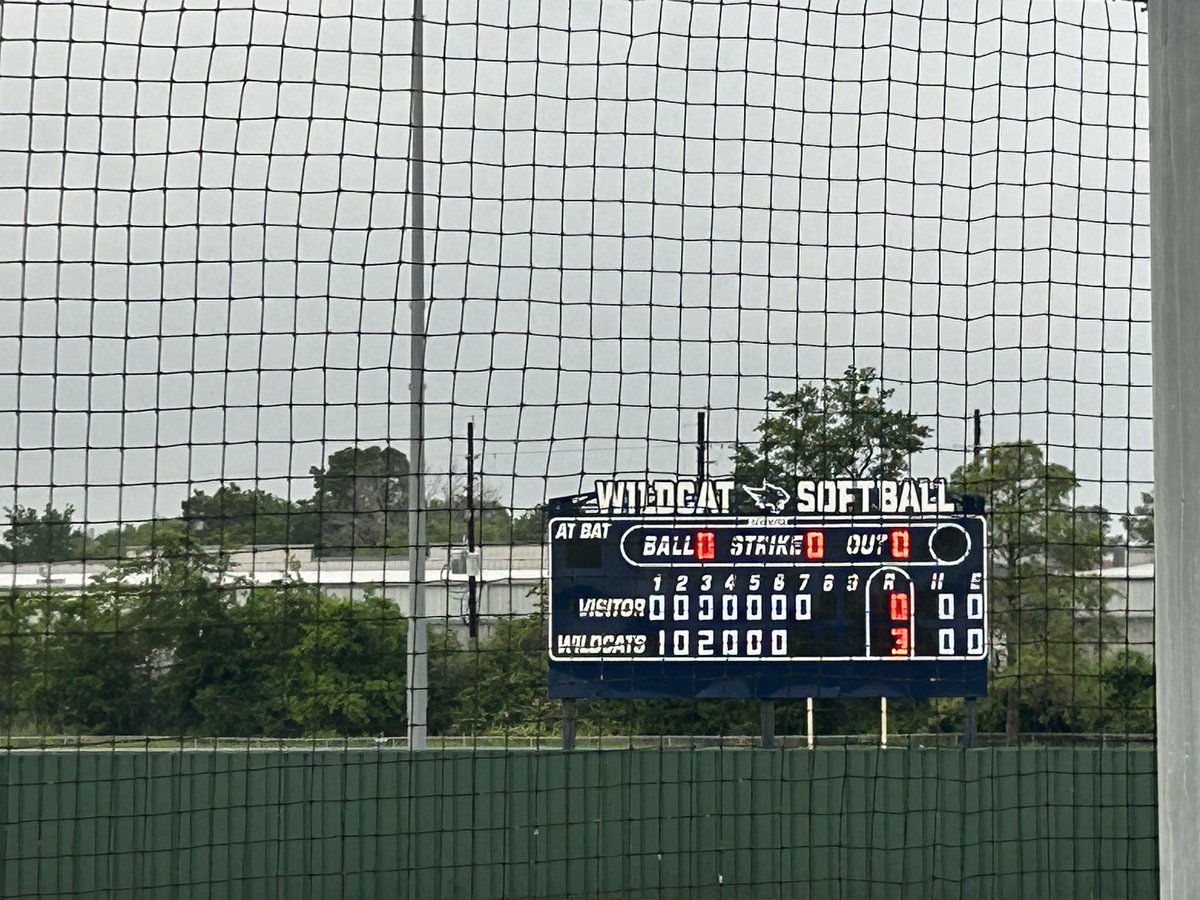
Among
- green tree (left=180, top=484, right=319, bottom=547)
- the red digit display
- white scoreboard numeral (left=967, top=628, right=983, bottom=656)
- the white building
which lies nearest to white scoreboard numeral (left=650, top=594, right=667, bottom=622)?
the red digit display

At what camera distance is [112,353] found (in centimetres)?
920

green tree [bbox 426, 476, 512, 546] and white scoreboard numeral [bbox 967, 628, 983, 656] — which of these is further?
green tree [bbox 426, 476, 512, 546]

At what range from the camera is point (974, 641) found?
28.7ft

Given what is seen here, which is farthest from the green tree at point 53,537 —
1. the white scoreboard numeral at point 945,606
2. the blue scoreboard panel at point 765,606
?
the white scoreboard numeral at point 945,606

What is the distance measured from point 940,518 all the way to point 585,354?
2.24 meters

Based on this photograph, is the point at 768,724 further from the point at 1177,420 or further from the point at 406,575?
the point at 1177,420

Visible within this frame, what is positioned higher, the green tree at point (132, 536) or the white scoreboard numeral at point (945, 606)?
the green tree at point (132, 536)

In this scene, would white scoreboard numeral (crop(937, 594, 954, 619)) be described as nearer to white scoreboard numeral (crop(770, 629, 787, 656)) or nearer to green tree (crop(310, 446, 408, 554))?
white scoreboard numeral (crop(770, 629, 787, 656))

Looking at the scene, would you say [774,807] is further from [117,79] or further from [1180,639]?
[1180,639]

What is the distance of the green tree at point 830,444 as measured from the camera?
9523mm

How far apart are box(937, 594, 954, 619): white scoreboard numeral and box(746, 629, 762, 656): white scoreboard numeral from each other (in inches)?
40.6

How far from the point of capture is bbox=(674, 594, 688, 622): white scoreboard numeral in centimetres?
865

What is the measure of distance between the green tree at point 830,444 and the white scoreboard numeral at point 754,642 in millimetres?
1074

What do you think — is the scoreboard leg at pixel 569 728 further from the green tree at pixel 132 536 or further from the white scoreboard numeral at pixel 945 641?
the green tree at pixel 132 536
